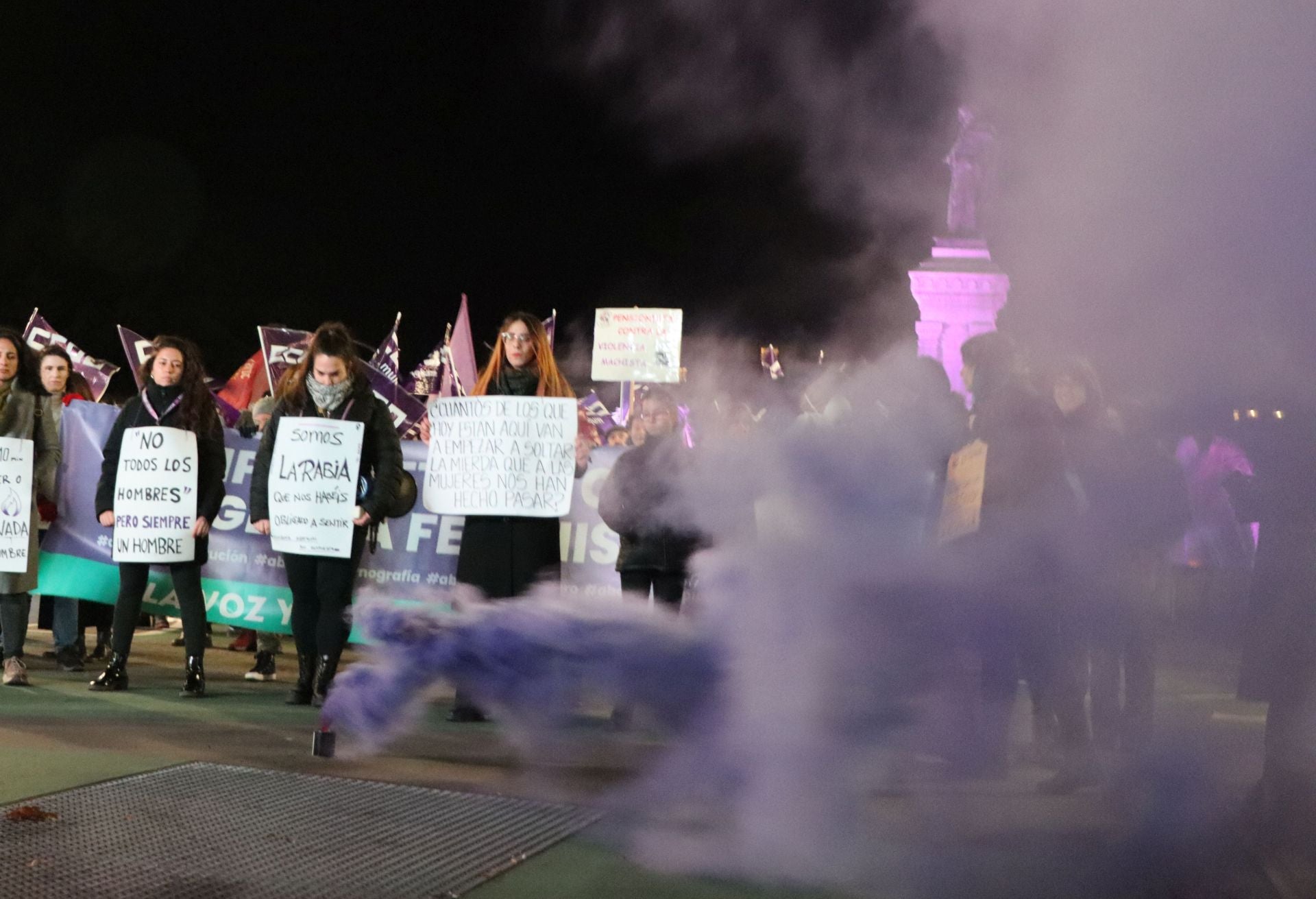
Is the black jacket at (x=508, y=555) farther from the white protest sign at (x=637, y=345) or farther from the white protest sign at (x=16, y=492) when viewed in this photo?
the white protest sign at (x=637, y=345)

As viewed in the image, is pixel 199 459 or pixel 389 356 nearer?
pixel 199 459

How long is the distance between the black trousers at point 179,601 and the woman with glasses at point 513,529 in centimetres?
153

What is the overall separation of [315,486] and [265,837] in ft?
9.86

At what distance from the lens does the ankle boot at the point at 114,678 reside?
22.3 feet

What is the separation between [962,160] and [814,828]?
1757mm

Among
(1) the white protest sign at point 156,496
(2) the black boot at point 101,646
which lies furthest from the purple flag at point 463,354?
(1) the white protest sign at point 156,496

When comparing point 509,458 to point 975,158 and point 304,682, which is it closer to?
point 304,682

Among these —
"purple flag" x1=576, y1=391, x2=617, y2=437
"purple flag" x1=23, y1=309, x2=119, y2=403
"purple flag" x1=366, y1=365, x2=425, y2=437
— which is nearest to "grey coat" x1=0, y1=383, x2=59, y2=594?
"purple flag" x1=366, y1=365, x2=425, y2=437

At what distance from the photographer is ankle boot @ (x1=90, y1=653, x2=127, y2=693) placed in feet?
22.3

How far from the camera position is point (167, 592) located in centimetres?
830

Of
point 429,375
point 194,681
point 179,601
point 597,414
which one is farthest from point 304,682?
point 429,375

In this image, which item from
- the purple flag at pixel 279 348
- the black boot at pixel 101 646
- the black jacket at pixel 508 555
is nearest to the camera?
the black jacket at pixel 508 555

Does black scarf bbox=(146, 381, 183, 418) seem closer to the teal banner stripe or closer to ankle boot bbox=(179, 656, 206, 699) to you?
ankle boot bbox=(179, 656, 206, 699)

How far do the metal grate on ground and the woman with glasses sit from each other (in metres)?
1.82
